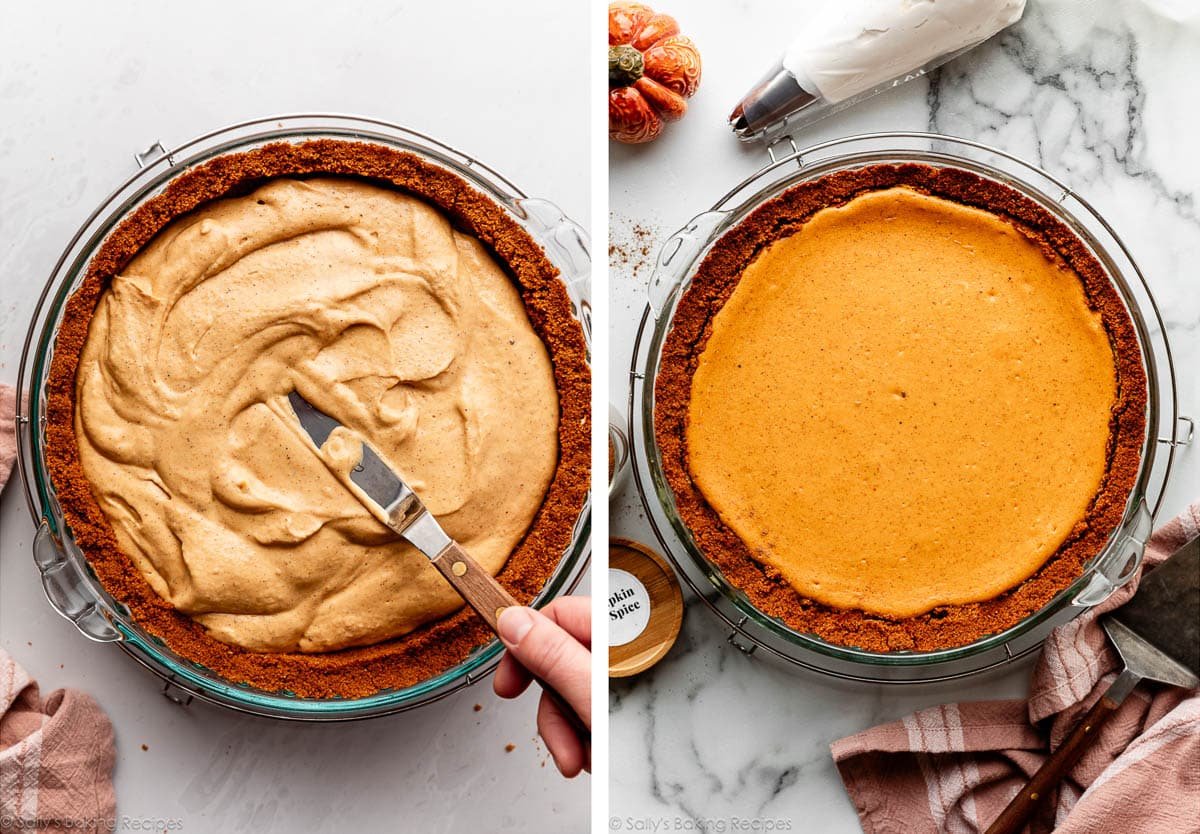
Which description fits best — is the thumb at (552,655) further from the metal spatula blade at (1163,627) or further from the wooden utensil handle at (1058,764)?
the metal spatula blade at (1163,627)

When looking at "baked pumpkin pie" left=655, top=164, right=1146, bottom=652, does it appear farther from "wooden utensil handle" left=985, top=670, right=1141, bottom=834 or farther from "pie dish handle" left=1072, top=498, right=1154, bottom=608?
"wooden utensil handle" left=985, top=670, right=1141, bottom=834

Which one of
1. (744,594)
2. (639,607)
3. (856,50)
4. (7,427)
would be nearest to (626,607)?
(639,607)

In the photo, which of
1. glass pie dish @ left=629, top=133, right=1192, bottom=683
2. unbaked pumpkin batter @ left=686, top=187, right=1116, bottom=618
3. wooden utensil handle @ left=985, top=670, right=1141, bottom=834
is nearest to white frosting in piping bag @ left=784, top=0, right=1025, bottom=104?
glass pie dish @ left=629, top=133, right=1192, bottom=683

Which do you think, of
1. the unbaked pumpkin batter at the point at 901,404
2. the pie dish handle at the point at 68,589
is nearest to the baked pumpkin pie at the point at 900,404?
the unbaked pumpkin batter at the point at 901,404

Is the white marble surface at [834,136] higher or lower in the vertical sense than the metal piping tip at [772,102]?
lower

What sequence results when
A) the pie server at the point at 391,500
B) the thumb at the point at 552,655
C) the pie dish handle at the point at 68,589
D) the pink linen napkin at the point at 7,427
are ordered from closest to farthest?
the thumb at the point at 552,655, the pie server at the point at 391,500, the pie dish handle at the point at 68,589, the pink linen napkin at the point at 7,427

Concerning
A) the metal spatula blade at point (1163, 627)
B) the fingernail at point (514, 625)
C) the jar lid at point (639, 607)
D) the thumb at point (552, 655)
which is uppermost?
the fingernail at point (514, 625)

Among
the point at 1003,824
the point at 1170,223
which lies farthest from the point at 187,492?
the point at 1170,223

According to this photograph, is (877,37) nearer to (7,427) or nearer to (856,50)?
(856,50)
